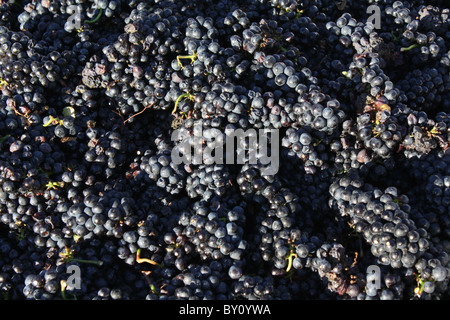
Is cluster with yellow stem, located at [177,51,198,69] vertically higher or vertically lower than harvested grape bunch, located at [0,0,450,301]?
higher

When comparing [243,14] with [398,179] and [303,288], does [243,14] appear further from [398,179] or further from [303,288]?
[303,288]

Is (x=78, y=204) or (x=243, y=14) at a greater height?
(x=243, y=14)

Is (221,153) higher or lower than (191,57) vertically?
lower

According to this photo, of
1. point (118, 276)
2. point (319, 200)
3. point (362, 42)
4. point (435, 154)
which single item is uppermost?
point (362, 42)

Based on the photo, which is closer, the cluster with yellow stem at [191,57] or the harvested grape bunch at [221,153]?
the harvested grape bunch at [221,153]

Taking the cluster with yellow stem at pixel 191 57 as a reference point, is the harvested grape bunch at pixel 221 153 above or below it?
below

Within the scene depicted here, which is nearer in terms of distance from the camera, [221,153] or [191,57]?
[221,153]

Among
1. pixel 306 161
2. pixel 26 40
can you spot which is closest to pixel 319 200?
pixel 306 161

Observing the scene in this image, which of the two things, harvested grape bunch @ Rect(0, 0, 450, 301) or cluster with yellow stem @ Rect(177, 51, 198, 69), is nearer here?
harvested grape bunch @ Rect(0, 0, 450, 301)
